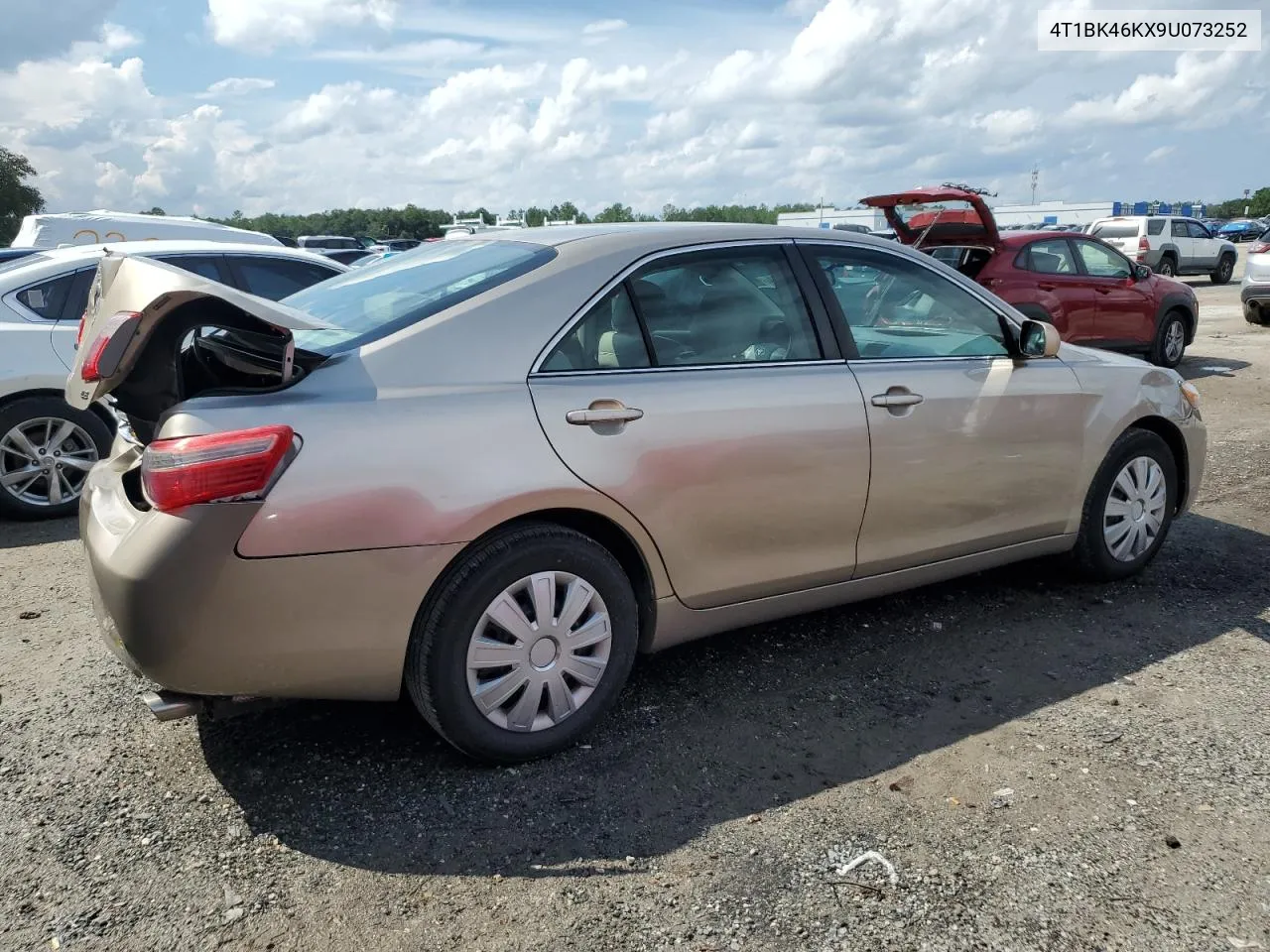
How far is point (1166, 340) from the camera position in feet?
37.0

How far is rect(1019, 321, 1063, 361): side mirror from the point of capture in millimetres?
4219

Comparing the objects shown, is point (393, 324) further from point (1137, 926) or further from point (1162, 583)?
point (1162, 583)

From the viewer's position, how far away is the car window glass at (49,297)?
6340 millimetres

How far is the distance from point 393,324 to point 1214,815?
2.82 m

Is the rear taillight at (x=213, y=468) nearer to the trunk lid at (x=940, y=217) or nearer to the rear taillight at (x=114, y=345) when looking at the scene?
the rear taillight at (x=114, y=345)

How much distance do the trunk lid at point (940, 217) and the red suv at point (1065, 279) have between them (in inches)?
0.4

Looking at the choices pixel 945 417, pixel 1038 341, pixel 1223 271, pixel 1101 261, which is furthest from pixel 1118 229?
pixel 945 417

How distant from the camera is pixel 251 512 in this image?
8.67ft

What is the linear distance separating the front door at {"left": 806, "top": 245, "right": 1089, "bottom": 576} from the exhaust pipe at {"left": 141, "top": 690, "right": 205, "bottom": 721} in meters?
2.31

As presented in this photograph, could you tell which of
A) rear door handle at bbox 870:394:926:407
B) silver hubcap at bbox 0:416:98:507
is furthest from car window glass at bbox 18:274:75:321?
rear door handle at bbox 870:394:926:407

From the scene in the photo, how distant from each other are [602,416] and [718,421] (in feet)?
1.42

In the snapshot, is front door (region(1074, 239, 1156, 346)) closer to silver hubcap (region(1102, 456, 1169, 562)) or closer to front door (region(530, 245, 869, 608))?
silver hubcap (region(1102, 456, 1169, 562))

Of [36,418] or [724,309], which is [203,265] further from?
[724,309]

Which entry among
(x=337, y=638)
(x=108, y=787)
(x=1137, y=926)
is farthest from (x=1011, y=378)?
(x=108, y=787)
